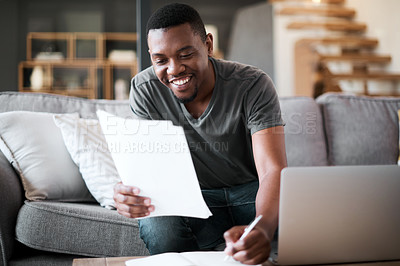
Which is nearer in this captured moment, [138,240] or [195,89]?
[195,89]

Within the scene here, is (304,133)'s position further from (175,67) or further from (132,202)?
(132,202)

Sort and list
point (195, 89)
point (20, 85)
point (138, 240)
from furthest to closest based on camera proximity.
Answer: point (20, 85) → point (138, 240) → point (195, 89)

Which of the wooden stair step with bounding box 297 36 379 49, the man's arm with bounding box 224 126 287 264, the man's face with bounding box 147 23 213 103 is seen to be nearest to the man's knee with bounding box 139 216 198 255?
the man's arm with bounding box 224 126 287 264

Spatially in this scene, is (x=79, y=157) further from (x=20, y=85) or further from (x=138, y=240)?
(x=20, y=85)

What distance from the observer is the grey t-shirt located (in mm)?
1400

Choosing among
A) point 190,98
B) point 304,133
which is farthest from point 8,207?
point 304,133

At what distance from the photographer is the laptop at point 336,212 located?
82cm

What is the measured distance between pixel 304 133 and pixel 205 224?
856mm

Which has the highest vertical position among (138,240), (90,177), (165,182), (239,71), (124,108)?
(239,71)

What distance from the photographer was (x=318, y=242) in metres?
0.84

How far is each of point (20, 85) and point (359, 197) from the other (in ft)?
18.2

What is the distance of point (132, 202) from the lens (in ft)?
3.51

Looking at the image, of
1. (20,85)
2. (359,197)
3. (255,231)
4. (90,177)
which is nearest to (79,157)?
(90,177)

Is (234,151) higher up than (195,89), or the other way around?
(195,89)
